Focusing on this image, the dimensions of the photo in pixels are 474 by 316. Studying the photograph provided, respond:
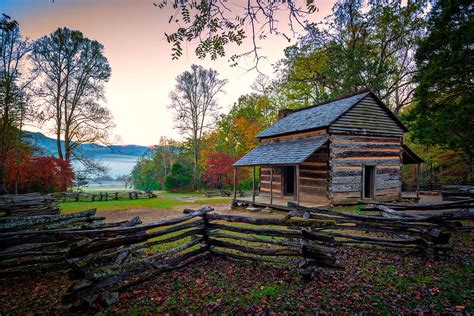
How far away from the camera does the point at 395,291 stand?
405cm

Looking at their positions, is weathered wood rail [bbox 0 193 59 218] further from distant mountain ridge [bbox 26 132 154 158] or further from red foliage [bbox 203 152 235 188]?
red foliage [bbox 203 152 235 188]

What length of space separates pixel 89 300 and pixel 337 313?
3575 millimetres

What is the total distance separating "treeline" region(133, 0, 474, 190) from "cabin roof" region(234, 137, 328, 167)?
4.20 m

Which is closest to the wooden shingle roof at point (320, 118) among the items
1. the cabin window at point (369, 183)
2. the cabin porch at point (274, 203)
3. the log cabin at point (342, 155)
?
the log cabin at point (342, 155)

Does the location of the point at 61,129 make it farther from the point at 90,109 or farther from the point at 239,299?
the point at 239,299

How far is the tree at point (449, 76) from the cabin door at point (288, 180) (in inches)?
380

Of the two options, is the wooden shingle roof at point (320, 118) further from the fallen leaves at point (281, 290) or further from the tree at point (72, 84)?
the tree at point (72, 84)

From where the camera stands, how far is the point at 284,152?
13016 mm

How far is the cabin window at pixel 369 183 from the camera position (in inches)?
531

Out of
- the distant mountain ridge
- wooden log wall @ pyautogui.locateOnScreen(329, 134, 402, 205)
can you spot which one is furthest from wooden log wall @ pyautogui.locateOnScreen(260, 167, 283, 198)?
the distant mountain ridge

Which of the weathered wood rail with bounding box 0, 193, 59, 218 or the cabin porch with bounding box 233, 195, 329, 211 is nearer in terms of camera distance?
the weathered wood rail with bounding box 0, 193, 59, 218

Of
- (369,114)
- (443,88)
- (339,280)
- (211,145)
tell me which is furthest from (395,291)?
(211,145)

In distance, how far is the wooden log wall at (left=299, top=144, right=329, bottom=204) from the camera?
12.6 m

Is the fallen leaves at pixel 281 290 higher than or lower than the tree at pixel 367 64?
lower
